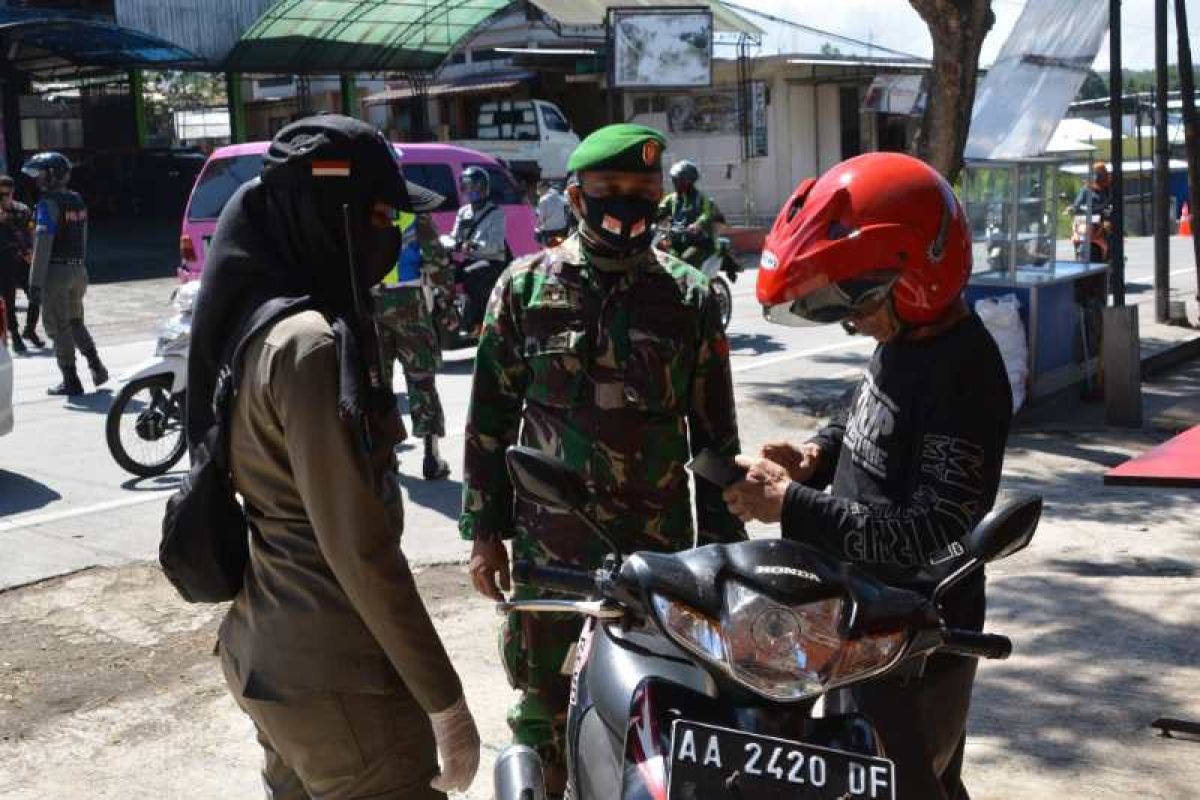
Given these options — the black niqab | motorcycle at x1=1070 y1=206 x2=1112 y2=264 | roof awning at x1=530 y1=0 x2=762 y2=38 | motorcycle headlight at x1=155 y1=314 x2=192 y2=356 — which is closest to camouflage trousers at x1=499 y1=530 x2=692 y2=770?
the black niqab

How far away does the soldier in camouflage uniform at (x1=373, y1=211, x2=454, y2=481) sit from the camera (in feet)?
27.2

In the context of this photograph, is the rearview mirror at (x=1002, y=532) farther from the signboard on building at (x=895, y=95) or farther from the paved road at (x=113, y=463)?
the signboard on building at (x=895, y=95)

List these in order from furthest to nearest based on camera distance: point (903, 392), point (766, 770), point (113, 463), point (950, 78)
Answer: point (950, 78) → point (113, 463) → point (903, 392) → point (766, 770)

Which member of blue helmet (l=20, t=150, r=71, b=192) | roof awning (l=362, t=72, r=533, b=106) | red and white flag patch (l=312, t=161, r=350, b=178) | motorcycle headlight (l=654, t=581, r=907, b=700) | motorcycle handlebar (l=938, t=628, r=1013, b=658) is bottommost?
motorcycle handlebar (l=938, t=628, r=1013, b=658)

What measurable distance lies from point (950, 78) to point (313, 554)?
8.65 metres

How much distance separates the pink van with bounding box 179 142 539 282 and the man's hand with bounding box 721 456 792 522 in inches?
333

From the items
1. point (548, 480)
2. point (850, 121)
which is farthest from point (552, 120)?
point (548, 480)

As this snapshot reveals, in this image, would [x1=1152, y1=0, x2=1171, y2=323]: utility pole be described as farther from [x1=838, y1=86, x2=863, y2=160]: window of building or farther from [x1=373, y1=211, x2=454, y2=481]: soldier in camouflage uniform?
[x1=838, y1=86, x2=863, y2=160]: window of building

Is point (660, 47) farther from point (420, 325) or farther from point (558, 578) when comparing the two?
point (558, 578)

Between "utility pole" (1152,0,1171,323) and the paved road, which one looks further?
"utility pole" (1152,0,1171,323)

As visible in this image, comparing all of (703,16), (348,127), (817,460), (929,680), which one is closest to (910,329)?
(817,460)

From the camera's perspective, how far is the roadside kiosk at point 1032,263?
10.5 meters

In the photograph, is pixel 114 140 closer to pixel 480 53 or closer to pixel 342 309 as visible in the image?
pixel 480 53

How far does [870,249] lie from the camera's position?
8.47 feet
